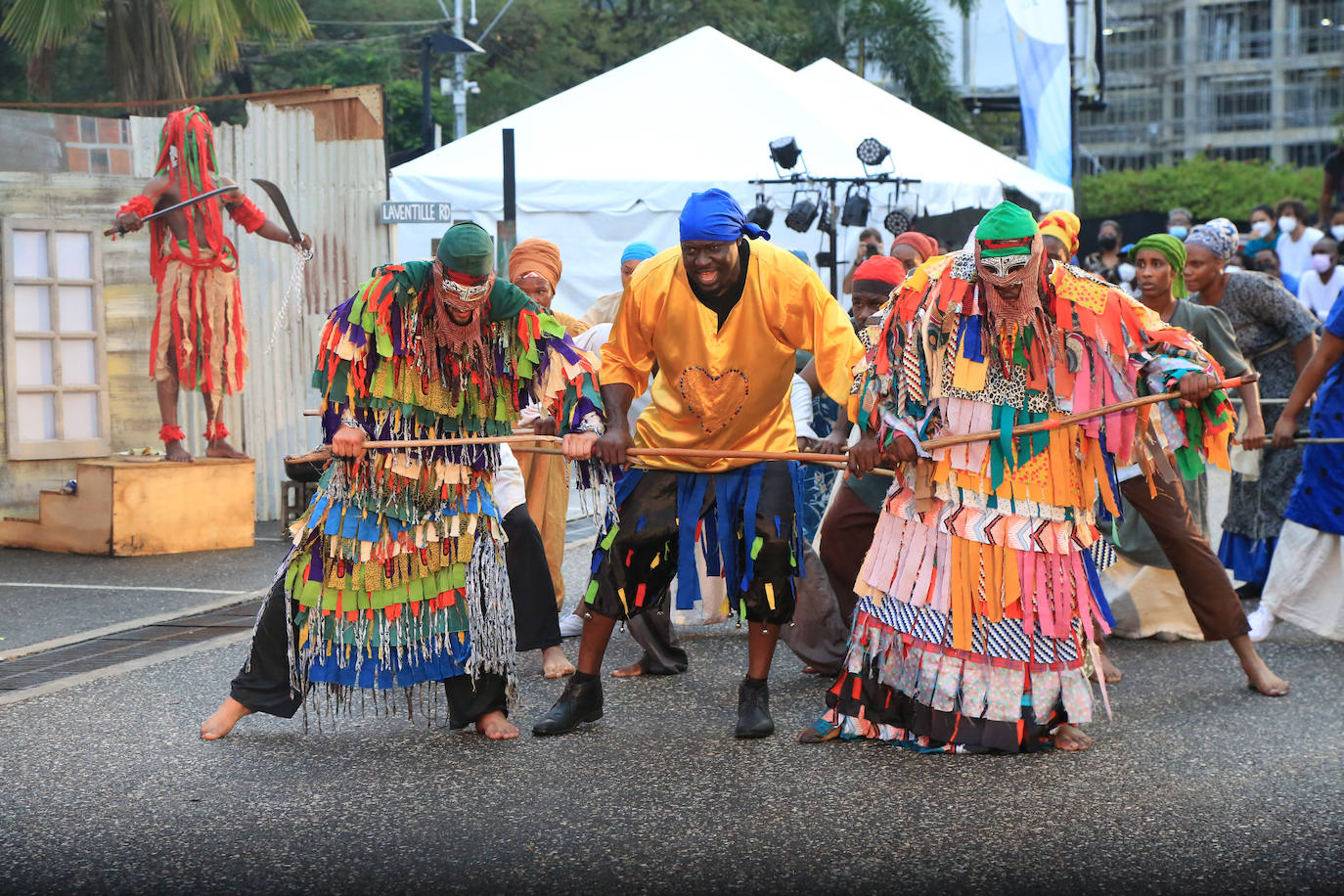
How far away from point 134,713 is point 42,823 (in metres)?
1.34

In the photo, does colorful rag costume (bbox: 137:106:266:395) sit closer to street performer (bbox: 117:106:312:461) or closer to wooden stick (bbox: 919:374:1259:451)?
street performer (bbox: 117:106:312:461)

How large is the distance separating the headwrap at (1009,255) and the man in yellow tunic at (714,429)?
49 centimetres

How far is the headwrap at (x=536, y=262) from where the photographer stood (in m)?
7.25

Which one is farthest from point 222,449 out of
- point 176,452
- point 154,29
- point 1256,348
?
point 154,29

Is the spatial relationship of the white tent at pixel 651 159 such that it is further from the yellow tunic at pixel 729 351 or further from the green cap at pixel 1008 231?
the green cap at pixel 1008 231

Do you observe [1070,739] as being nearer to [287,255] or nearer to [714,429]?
[714,429]

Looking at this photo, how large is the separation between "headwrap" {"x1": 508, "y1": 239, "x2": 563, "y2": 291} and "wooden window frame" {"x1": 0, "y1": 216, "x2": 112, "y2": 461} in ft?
13.7

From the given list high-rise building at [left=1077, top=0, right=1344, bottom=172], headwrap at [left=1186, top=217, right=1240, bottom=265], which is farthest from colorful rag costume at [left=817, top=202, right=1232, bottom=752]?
high-rise building at [left=1077, top=0, right=1344, bottom=172]

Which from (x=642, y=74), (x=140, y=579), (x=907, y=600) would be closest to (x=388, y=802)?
(x=907, y=600)

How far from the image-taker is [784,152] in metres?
15.7

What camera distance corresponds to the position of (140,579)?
8703 mm

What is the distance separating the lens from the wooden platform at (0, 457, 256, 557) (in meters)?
9.42

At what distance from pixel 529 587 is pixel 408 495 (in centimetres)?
70

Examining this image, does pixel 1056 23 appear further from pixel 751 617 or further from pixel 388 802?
pixel 388 802
